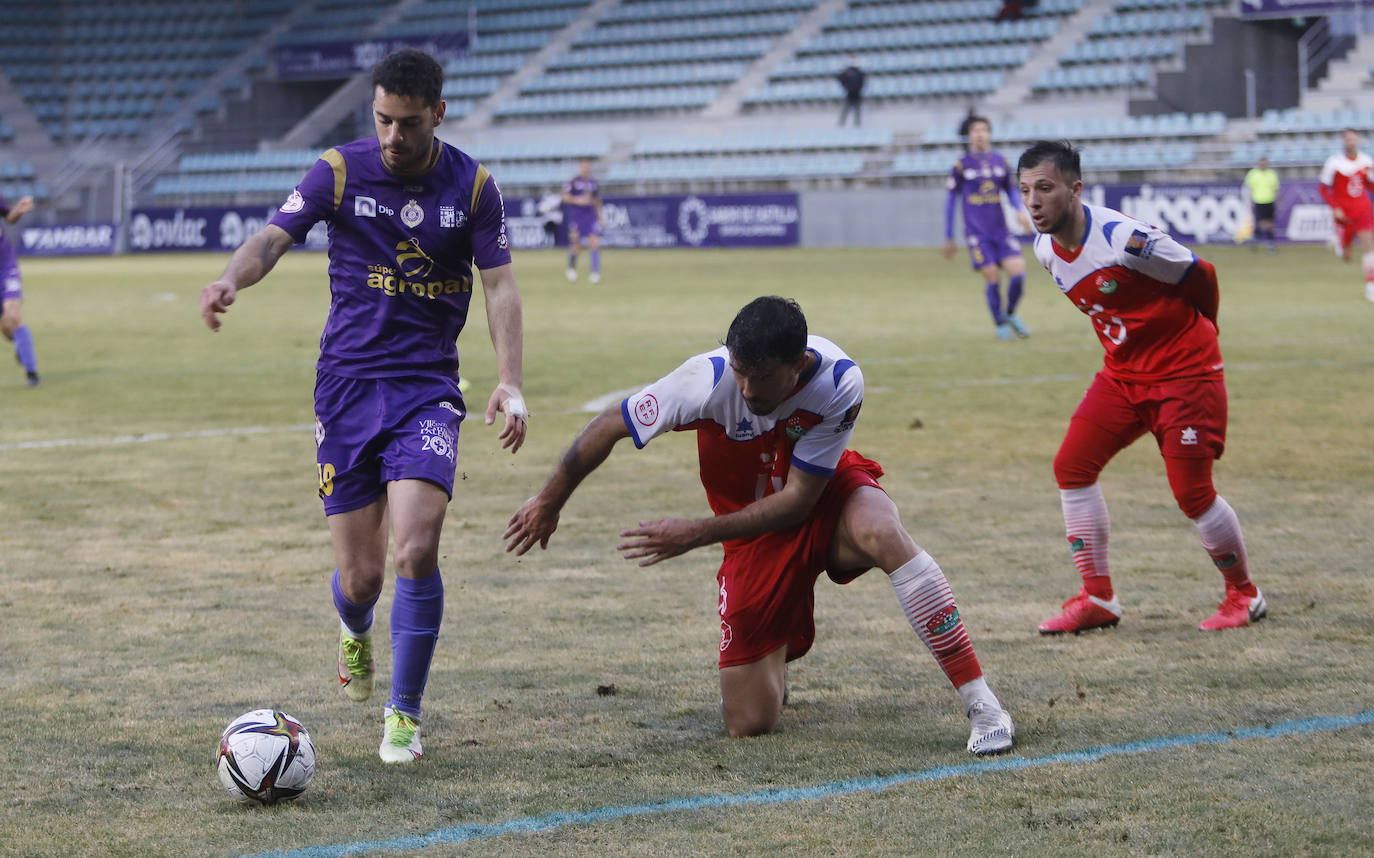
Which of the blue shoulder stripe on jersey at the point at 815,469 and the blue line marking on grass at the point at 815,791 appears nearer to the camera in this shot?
the blue line marking on grass at the point at 815,791

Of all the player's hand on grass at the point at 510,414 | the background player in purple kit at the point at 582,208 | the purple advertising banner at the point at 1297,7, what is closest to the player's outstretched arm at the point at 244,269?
the player's hand on grass at the point at 510,414

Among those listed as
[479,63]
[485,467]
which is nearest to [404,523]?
[485,467]

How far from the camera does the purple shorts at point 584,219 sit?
29.8 metres

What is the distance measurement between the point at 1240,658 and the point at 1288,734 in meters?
0.96

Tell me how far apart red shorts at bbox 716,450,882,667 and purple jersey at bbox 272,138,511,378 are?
115 centimetres

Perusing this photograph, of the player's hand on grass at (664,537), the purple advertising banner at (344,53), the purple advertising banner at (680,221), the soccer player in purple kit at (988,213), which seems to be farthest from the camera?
the purple advertising banner at (344,53)

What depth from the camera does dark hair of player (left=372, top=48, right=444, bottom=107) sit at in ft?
15.1

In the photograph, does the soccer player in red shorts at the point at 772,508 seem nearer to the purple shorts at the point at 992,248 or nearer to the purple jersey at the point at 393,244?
the purple jersey at the point at 393,244

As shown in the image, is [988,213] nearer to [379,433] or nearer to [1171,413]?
[1171,413]

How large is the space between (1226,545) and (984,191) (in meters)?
12.3

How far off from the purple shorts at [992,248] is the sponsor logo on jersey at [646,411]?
13667mm

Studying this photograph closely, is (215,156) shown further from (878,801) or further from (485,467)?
(878,801)

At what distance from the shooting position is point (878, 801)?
4086mm

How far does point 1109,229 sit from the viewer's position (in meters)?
6.01
